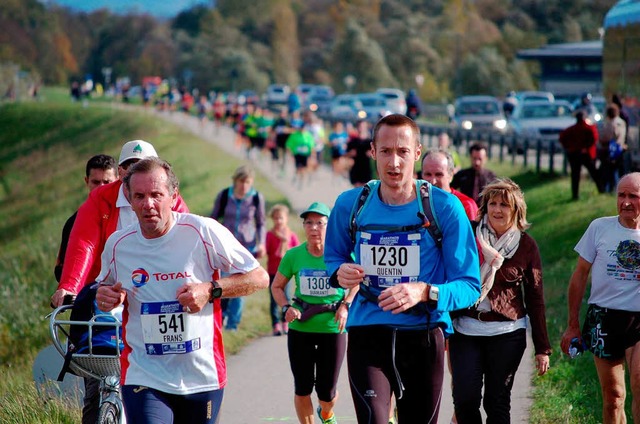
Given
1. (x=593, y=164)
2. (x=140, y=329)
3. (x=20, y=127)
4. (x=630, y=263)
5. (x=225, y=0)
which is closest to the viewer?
(x=140, y=329)

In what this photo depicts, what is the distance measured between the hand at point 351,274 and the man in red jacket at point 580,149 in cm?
1548

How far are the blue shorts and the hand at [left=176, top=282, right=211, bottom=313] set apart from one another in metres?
0.41

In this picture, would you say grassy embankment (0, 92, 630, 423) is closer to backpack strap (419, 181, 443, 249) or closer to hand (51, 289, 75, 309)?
hand (51, 289, 75, 309)

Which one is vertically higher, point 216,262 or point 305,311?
point 216,262

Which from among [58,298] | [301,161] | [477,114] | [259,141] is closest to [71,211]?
[259,141]

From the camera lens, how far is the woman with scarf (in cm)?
625

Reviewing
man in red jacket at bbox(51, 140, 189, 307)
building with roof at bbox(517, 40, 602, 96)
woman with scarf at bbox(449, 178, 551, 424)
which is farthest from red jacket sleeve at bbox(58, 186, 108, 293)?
building with roof at bbox(517, 40, 602, 96)

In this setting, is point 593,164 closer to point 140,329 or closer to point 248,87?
point 140,329

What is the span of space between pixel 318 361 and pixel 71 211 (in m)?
31.3

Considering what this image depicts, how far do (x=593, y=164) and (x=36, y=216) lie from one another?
2666 centimetres

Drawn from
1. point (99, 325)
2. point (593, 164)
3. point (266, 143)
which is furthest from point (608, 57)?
point (99, 325)

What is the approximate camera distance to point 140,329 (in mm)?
5062

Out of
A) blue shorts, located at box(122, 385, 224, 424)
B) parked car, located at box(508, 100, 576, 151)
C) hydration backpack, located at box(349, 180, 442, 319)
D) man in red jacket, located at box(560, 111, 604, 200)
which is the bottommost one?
parked car, located at box(508, 100, 576, 151)

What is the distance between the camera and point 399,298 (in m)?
4.72
